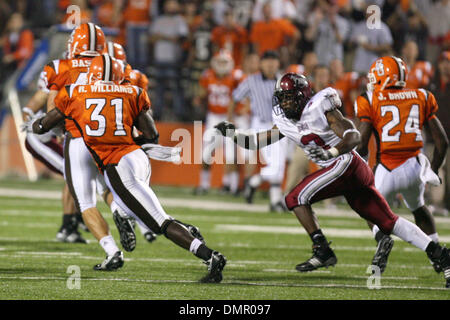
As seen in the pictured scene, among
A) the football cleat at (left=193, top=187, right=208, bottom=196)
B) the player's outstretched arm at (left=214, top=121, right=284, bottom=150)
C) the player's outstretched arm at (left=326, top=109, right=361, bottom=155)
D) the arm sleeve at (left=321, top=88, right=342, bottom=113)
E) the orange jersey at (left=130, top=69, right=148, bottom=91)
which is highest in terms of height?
the arm sleeve at (left=321, top=88, right=342, bottom=113)

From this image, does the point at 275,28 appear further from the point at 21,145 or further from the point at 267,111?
the point at 21,145

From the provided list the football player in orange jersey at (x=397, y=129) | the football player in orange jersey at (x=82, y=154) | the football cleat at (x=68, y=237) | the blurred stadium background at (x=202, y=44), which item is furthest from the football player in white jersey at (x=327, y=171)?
the blurred stadium background at (x=202, y=44)

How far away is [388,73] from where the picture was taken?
7.41m

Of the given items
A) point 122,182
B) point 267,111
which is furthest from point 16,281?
point 267,111

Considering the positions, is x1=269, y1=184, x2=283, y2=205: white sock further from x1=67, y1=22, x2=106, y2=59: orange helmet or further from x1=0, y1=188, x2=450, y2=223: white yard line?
x1=67, y1=22, x2=106, y2=59: orange helmet

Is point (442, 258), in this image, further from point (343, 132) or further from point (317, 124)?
point (317, 124)

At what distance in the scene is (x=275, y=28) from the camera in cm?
1478

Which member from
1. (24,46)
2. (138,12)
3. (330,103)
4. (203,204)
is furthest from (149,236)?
(24,46)

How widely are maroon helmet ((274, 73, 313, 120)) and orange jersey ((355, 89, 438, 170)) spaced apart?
0.71 meters

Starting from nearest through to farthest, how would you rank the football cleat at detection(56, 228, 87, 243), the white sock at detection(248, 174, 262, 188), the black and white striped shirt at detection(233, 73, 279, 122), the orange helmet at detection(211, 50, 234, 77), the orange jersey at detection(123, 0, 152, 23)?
1. the football cleat at detection(56, 228, 87, 243)
2. the black and white striped shirt at detection(233, 73, 279, 122)
3. the white sock at detection(248, 174, 262, 188)
4. the orange helmet at detection(211, 50, 234, 77)
5. the orange jersey at detection(123, 0, 152, 23)

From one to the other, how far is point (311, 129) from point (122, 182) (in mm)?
1351

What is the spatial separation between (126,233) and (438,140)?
2426 mm

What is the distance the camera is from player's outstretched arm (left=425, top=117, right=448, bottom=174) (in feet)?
24.1

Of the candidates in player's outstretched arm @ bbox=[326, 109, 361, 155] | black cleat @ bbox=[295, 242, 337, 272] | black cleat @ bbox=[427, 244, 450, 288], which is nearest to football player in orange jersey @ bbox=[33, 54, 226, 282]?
black cleat @ bbox=[295, 242, 337, 272]
